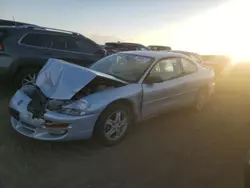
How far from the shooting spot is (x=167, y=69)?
610cm

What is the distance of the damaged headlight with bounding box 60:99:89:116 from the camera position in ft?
14.7

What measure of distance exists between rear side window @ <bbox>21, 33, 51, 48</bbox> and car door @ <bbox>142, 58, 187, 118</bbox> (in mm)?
3265

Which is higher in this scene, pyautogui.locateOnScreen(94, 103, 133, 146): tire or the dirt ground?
pyautogui.locateOnScreen(94, 103, 133, 146): tire

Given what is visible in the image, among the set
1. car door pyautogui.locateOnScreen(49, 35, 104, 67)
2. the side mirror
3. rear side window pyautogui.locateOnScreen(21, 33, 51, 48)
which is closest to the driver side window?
the side mirror

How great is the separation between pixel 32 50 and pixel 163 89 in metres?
3.45

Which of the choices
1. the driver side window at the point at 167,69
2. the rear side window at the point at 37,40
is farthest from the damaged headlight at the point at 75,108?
the rear side window at the point at 37,40

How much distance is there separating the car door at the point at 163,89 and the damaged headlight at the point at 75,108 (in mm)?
1241

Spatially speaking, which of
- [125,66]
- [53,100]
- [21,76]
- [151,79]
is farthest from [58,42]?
[53,100]

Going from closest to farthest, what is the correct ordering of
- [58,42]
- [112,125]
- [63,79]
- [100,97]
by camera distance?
1. [100,97]
2. [112,125]
3. [63,79]
4. [58,42]

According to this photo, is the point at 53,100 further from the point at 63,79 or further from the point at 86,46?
the point at 86,46

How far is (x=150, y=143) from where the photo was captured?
5.19 metres

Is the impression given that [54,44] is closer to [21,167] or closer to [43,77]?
[43,77]

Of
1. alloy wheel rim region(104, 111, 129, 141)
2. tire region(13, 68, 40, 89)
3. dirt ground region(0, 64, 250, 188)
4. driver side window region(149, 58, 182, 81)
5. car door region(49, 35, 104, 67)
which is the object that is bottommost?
dirt ground region(0, 64, 250, 188)

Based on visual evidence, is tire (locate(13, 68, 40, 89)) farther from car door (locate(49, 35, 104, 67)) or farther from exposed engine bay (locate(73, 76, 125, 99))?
exposed engine bay (locate(73, 76, 125, 99))
